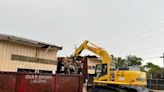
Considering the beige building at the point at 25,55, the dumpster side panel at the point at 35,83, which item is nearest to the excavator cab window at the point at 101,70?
the beige building at the point at 25,55

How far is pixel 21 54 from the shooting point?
57.8 feet

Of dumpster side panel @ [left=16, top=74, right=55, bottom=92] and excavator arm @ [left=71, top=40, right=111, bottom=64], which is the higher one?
excavator arm @ [left=71, top=40, right=111, bottom=64]

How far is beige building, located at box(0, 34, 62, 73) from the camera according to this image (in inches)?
651

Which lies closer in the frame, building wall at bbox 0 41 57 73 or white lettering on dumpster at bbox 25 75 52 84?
white lettering on dumpster at bbox 25 75 52 84

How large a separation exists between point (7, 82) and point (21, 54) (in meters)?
8.31

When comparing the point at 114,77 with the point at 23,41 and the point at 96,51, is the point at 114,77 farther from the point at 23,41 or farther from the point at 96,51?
the point at 23,41

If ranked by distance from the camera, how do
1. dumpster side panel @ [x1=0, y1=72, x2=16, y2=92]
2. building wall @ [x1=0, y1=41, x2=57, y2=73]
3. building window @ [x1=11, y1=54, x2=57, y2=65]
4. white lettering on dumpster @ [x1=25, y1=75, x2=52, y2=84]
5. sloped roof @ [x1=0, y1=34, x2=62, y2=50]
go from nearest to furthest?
dumpster side panel @ [x1=0, y1=72, x2=16, y2=92] < white lettering on dumpster @ [x1=25, y1=75, x2=52, y2=84] < sloped roof @ [x1=0, y1=34, x2=62, y2=50] < building wall @ [x1=0, y1=41, x2=57, y2=73] < building window @ [x1=11, y1=54, x2=57, y2=65]

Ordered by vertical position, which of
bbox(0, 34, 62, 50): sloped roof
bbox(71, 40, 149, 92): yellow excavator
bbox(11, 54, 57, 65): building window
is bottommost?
bbox(71, 40, 149, 92): yellow excavator

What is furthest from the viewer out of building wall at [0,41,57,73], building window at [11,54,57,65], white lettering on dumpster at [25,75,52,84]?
building window at [11,54,57,65]

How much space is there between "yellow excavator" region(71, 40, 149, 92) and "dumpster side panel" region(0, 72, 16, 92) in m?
8.45

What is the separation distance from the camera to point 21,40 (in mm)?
17156

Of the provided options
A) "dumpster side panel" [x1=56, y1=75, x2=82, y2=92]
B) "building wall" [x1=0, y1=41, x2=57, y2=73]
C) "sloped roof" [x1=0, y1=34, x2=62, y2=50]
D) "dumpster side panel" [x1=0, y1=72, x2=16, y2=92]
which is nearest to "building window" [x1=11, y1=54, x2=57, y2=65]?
"building wall" [x1=0, y1=41, x2=57, y2=73]

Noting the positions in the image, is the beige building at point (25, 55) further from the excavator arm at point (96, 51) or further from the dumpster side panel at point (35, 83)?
the dumpster side panel at point (35, 83)

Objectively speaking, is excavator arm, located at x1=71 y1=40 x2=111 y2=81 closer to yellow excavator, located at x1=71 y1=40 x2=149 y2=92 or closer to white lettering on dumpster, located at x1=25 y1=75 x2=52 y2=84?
yellow excavator, located at x1=71 y1=40 x2=149 y2=92
